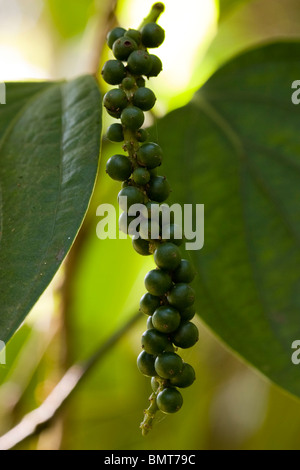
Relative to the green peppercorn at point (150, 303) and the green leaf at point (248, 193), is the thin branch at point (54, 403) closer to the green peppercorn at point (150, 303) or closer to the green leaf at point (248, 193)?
the green leaf at point (248, 193)

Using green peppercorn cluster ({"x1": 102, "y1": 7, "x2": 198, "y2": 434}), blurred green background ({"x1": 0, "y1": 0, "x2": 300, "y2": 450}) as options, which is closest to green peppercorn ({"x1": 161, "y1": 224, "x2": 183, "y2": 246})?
green peppercorn cluster ({"x1": 102, "y1": 7, "x2": 198, "y2": 434})

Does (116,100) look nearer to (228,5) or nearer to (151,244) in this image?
(151,244)

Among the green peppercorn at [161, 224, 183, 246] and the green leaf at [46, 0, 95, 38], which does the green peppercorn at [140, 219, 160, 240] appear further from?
the green leaf at [46, 0, 95, 38]

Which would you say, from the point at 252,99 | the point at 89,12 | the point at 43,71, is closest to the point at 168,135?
the point at 252,99

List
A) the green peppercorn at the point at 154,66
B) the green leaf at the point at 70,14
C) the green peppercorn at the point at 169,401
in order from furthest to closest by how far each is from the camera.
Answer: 1. the green leaf at the point at 70,14
2. the green peppercorn at the point at 154,66
3. the green peppercorn at the point at 169,401

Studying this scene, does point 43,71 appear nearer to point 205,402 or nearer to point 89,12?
point 89,12

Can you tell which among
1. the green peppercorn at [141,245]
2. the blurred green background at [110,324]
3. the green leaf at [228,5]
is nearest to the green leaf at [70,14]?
the blurred green background at [110,324]
